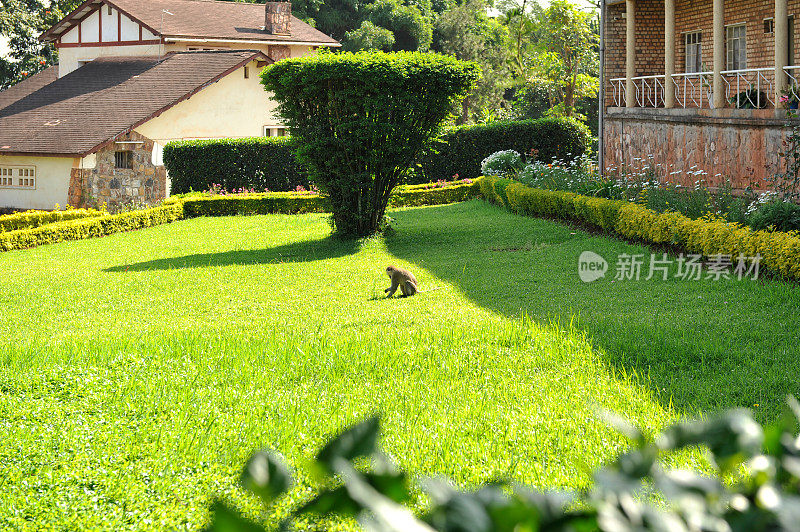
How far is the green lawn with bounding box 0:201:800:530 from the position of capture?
498cm

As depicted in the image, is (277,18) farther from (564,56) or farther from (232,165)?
(232,165)

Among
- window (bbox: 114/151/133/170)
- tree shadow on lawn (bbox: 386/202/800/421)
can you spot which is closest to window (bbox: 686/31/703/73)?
tree shadow on lawn (bbox: 386/202/800/421)

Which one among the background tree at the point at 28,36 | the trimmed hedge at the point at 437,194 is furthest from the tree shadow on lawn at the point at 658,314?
the background tree at the point at 28,36

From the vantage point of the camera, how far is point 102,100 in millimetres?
31734

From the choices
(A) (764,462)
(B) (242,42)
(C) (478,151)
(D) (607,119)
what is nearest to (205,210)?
(C) (478,151)

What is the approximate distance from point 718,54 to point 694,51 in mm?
5626

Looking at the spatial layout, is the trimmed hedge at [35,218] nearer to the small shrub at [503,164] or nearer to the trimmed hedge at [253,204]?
the trimmed hedge at [253,204]

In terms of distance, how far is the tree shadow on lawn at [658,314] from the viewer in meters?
6.93

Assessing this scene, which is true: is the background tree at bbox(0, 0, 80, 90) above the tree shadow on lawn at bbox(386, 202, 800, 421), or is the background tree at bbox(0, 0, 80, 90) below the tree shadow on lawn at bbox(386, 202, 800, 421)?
above

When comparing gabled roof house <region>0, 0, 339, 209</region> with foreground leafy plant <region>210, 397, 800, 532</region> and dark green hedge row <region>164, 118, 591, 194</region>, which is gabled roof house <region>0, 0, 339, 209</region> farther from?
foreground leafy plant <region>210, 397, 800, 532</region>

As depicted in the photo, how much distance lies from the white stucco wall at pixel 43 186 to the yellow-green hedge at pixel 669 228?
52.6 ft

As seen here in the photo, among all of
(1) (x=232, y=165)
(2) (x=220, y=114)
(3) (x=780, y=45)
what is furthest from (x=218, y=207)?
(3) (x=780, y=45)

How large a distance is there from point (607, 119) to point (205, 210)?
40.0ft

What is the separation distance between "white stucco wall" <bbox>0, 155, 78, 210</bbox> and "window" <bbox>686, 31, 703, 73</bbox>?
63.9 ft
